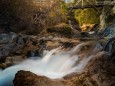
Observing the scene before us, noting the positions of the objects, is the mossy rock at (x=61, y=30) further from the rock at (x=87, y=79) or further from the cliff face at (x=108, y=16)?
the rock at (x=87, y=79)

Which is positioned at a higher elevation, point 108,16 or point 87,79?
point 87,79

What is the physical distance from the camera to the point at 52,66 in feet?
41.3

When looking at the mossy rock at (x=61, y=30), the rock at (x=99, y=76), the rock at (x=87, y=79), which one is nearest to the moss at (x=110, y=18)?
the mossy rock at (x=61, y=30)

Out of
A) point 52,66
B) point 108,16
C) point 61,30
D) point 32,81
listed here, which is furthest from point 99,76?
point 108,16

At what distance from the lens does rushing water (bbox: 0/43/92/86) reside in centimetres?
1089

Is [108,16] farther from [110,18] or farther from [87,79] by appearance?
[87,79]

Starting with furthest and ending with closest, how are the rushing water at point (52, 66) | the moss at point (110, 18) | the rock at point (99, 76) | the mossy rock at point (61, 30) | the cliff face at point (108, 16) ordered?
the cliff face at point (108, 16) → the moss at point (110, 18) → the mossy rock at point (61, 30) → the rushing water at point (52, 66) → the rock at point (99, 76)

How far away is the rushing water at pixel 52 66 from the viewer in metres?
10.9

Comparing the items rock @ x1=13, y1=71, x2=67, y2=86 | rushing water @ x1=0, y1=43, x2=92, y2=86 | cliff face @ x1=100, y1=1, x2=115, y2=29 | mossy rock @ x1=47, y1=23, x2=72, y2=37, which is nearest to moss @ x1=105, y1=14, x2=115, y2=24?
cliff face @ x1=100, y1=1, x2=115, y2=29

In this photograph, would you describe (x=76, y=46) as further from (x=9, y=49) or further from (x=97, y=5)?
(x=97, y=5)

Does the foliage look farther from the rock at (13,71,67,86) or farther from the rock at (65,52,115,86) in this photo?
the rock at (13,71,67,86)

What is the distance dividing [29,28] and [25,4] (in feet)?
6.32

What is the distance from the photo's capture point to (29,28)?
21.1m

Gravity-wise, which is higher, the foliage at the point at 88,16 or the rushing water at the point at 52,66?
the rushing water at the point at 52,66
